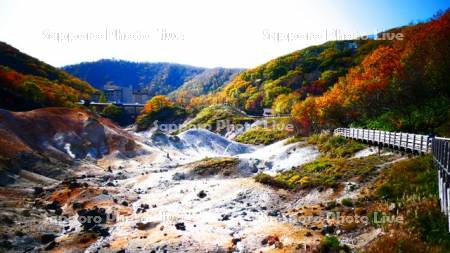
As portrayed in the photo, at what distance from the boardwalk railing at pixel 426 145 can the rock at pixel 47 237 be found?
26.6m

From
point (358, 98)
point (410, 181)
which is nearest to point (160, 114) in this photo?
point (358, 98)

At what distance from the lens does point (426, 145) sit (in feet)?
95.7

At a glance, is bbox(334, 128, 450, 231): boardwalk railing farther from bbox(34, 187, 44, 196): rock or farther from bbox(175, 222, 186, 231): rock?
bbox(34, 187, 44, 196): rock

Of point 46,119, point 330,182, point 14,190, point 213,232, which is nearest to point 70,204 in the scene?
point 14,190

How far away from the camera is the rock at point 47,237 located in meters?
28.0

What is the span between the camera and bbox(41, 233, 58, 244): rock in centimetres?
2799

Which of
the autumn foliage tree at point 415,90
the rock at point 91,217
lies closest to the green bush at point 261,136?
the autumn foliage tree at point 415,90

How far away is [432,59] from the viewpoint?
47844 mm

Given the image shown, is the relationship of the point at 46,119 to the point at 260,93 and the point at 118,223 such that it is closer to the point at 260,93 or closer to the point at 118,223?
the point at 118,223

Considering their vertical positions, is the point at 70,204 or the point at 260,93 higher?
the point at 260,93

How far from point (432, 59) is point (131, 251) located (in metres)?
43.9

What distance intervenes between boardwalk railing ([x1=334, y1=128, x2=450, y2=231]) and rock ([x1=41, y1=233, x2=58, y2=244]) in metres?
26.6

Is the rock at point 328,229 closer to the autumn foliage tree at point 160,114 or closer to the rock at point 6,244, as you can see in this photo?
the rock at point 6,244

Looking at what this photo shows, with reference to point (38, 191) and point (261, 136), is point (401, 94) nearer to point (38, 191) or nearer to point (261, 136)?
point (38, 191)
